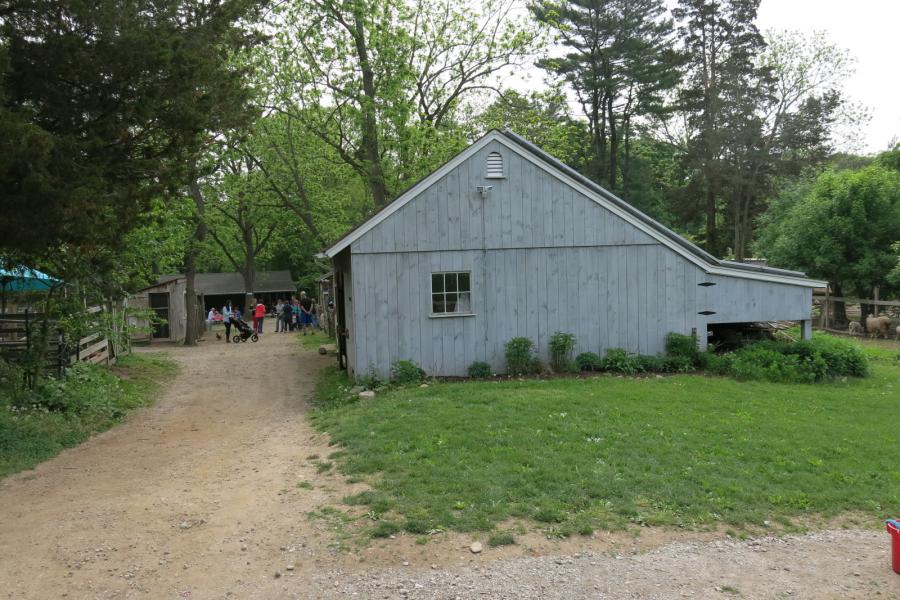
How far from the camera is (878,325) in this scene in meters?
24.8

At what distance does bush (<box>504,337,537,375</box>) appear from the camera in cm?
1473

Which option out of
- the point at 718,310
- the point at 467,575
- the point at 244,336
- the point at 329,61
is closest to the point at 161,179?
the point at 467,575

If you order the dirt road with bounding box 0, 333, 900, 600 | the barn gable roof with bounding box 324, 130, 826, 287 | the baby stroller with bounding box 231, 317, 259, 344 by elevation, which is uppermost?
the barn gable roof with bounding box 324, 130, 826, 287

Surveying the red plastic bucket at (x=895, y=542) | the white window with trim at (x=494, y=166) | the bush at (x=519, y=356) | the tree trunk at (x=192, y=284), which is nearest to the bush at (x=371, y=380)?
the bush at (x=519, y=356)

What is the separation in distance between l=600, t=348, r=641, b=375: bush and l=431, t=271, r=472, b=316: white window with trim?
3233mm

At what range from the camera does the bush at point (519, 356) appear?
580 inches

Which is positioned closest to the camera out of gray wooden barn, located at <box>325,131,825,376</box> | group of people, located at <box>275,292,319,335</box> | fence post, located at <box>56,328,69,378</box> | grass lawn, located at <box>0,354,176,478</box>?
grass lawn, located at <box>0,354,176,478</box>

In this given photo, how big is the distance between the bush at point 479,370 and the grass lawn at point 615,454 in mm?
1433

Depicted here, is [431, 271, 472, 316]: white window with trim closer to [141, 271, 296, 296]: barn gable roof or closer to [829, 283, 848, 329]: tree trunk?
[829, 283, 848, 329]: tree trunk

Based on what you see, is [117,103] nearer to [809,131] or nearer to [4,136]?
[4,136]

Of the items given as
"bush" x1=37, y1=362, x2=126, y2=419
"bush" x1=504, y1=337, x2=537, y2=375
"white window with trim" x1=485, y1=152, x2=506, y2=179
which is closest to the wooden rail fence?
"bush" x1=37, y1=362, x2=126, y2=419

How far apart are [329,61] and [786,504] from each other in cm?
2046

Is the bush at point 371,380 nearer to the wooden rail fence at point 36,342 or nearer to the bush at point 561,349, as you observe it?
the bush at point 561,349

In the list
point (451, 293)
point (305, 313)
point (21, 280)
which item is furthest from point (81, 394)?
point (305, 313)
